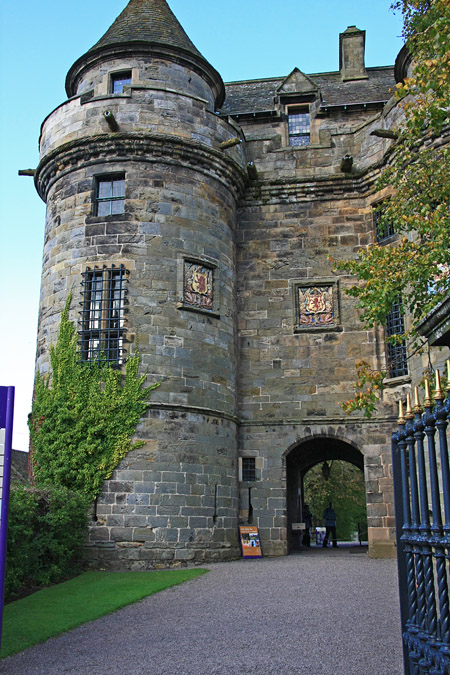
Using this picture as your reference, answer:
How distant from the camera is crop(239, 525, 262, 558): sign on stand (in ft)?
47.2

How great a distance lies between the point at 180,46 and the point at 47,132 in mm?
3756

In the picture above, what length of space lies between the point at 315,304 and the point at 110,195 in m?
5.42

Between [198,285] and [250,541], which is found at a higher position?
[198,285]

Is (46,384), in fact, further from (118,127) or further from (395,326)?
(395,326)

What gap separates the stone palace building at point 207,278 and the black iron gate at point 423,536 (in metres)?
9.00

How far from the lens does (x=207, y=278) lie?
49.0 ft

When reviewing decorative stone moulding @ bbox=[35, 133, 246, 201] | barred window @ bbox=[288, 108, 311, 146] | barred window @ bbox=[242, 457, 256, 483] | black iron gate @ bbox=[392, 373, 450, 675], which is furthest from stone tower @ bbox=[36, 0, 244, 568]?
black iron gate @ bbox=[392, 373, 450, 675]

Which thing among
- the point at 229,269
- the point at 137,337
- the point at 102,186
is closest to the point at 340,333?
the point at 229,269

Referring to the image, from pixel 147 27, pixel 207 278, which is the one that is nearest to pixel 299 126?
pixel 147 27

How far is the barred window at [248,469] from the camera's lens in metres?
15.4

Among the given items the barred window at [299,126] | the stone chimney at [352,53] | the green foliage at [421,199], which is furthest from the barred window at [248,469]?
the stone chimney at [352,53]

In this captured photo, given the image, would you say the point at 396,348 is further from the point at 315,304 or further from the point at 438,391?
the point at 438,391

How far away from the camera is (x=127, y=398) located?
13.2m

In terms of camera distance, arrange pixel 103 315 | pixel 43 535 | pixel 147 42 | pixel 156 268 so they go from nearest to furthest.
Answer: pixel 43 535
pixel 103 315
pixel 156 268
pixel 147 42
